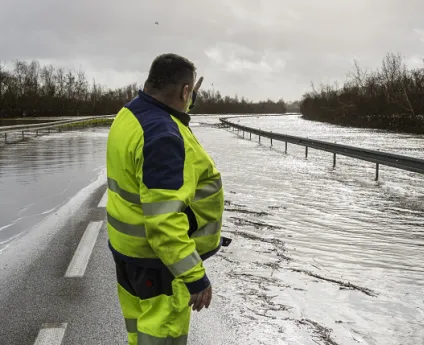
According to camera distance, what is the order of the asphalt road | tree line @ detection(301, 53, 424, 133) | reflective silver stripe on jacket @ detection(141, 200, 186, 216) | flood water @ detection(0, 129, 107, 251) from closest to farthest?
reflective silver stripe on jacket @ detection(141, 200, 186, 216) < the asphalt road < flood water @ detection(0, 129, 107, 251) < tree line @ detection(301, 53, 424, 133)

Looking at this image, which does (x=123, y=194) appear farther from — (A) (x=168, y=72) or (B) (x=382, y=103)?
(B) (x=382, y=103)

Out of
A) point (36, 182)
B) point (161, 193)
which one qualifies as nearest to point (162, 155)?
point (161, 193)

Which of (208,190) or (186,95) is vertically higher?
(186,95)

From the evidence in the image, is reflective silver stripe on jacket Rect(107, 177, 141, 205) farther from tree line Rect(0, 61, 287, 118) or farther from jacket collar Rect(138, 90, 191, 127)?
tree line Rect(0, 61, 287, 118)

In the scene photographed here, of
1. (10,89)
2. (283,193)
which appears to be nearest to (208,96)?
(10,89)

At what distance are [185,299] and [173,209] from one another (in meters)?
0.46

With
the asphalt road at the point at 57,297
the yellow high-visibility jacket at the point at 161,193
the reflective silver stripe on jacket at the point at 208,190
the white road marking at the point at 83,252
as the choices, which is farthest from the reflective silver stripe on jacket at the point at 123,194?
the white road marking at the point at 83,252

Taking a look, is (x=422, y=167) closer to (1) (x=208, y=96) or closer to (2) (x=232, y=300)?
(2) (x=232, y=300)

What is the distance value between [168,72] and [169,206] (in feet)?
2.32

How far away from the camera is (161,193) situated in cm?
229

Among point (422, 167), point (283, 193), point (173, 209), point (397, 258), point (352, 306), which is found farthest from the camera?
point (283, 193)

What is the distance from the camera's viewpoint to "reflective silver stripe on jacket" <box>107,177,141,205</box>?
97.9 inches

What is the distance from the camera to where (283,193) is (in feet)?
36.1

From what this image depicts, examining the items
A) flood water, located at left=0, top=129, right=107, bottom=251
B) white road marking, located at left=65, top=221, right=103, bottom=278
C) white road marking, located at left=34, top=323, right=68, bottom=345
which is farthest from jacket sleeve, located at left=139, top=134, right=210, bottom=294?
flood water, located at left=0, top=129, right=107, bottom=251
